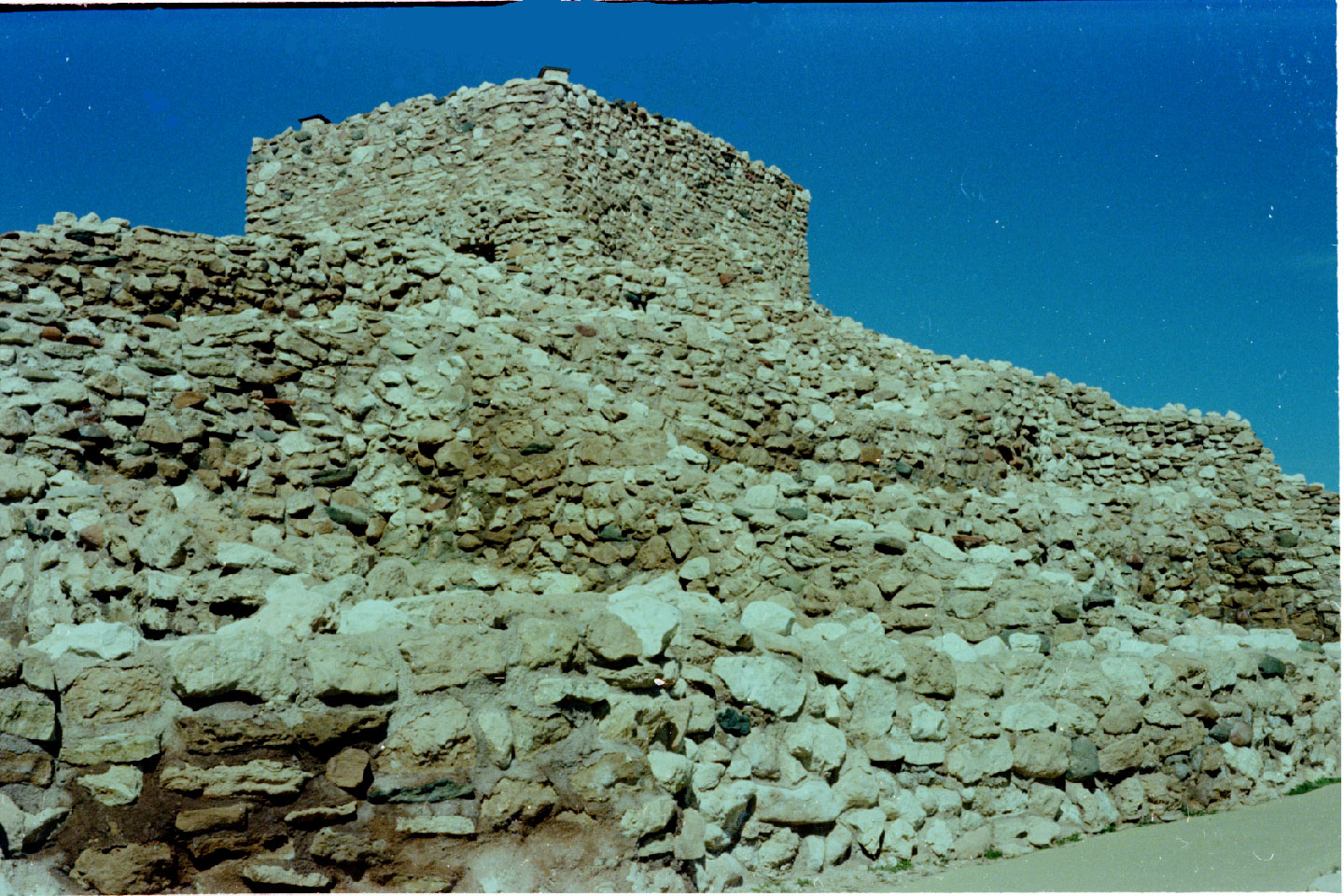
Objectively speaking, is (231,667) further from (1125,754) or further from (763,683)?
(1125,754)

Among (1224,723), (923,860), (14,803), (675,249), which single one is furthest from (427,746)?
(675,249)

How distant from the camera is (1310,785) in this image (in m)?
5.57

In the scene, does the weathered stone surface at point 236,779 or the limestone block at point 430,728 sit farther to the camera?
the limestone block at point 430,728

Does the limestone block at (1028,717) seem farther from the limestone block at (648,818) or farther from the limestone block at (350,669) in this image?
the limestone block at (350,669)

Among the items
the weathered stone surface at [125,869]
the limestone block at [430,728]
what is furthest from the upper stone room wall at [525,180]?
the weathered stone surface at [125,869]

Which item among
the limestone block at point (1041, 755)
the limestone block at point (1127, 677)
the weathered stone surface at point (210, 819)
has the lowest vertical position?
the weathered stone surface at point (210, 819)

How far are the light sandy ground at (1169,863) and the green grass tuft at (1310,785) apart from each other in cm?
66

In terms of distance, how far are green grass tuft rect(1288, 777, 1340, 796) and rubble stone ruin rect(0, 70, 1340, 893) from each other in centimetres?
7

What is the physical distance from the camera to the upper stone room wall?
12531mm

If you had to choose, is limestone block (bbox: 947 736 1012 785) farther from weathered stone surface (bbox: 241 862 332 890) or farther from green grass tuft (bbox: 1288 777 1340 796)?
weathered stone surface (bbox: 241 862 332 890)

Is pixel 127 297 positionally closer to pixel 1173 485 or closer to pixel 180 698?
pixel 180 698

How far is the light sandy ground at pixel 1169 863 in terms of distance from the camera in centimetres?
395

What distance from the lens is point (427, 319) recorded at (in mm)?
7984

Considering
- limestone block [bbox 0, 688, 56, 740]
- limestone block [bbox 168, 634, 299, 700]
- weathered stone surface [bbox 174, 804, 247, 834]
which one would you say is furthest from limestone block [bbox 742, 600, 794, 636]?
limestone block [bbox 0, 688, 56, 740]
